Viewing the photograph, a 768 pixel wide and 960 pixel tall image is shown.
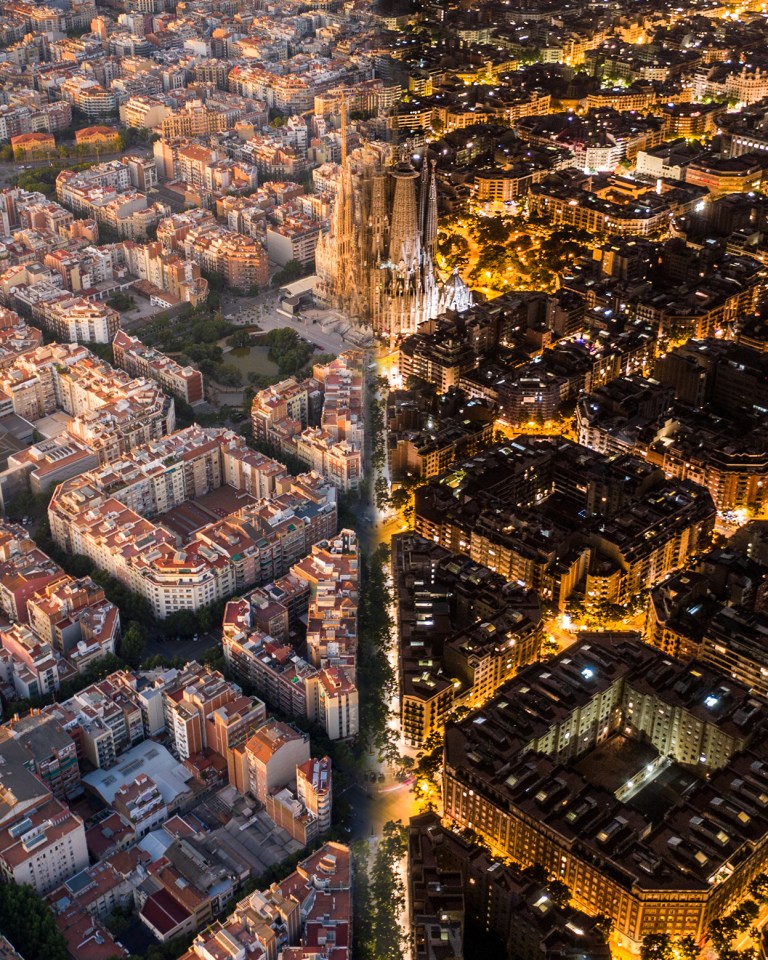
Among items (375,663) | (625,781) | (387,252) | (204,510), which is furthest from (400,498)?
(625,781)

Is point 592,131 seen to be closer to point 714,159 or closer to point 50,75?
point 714,159

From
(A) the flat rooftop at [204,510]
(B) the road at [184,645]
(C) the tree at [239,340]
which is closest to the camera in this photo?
(B) the road at [184,645]

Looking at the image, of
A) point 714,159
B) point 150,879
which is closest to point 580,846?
point 150,879

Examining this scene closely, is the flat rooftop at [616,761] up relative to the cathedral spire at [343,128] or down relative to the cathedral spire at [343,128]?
down

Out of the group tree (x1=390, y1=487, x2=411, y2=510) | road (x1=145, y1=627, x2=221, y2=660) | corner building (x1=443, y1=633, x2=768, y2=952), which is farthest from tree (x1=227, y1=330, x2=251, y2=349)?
corner building (x1=443, y1=633, x2=768, y2=952)

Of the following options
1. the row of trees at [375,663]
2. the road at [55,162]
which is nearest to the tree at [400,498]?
the row of trees at [375,663]

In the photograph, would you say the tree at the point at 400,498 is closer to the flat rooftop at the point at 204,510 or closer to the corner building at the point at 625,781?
the flat rooftop at the point at 204,510
